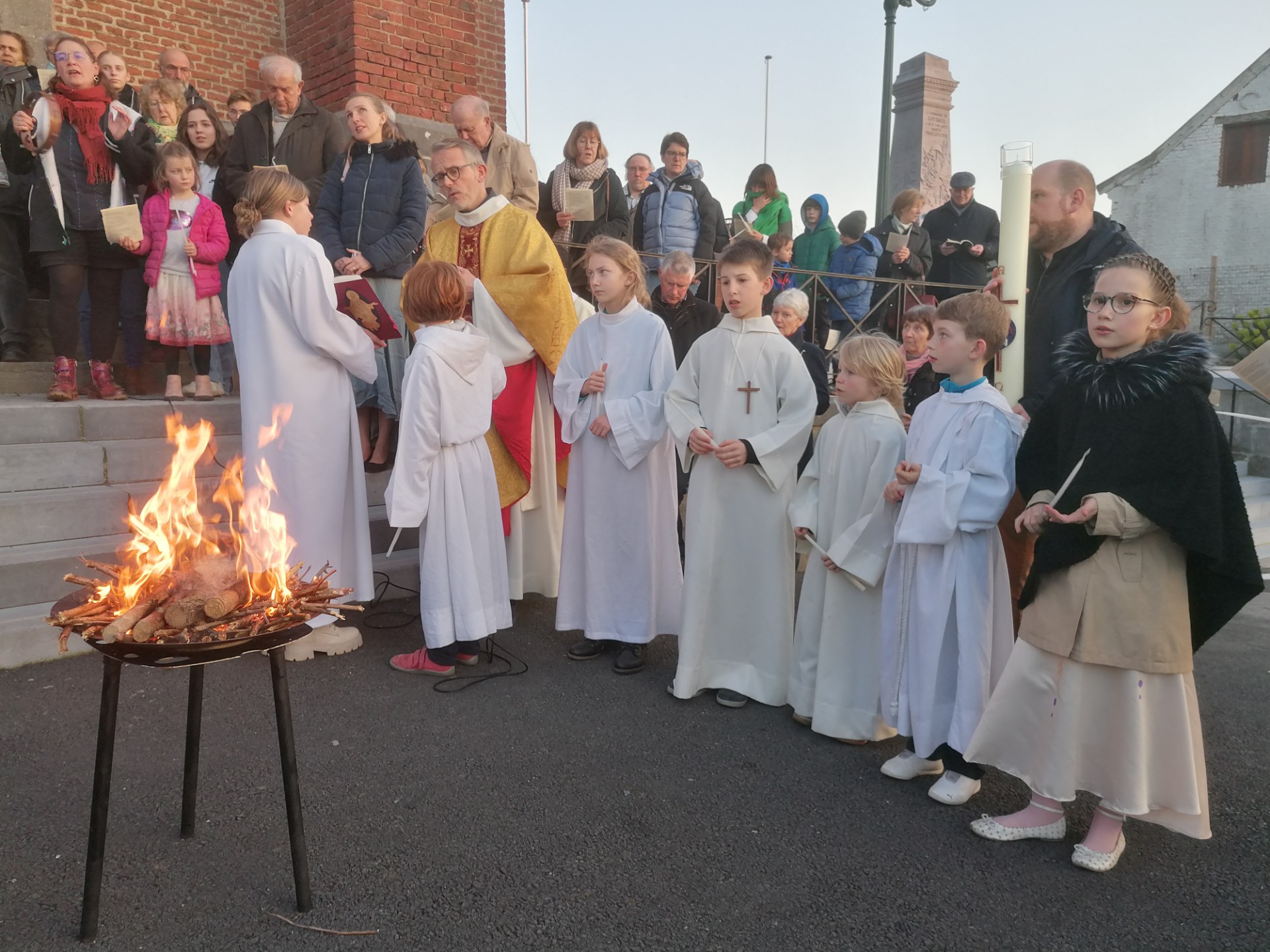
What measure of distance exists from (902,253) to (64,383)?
754cm

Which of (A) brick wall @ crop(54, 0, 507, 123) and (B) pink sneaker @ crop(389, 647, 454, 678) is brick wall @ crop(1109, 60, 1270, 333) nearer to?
(A) brick wall @ crop(54, 0, 507, 123)

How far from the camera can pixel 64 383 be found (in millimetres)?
5465

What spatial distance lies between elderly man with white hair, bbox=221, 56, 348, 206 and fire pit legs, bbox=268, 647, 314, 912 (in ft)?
16.2

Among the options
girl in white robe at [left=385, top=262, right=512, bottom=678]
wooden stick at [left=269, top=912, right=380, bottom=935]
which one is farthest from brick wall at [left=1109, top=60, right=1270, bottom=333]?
Result: wooden stick at [left=269, top=912, right=380, bottom=935]

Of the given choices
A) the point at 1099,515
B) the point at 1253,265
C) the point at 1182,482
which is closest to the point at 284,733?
the point at 1099,515

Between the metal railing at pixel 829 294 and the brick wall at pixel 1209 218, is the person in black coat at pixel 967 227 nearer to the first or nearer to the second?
the metal railing at pixel 829 294

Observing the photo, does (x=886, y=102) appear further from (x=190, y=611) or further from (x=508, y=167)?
(x=190, y=611)

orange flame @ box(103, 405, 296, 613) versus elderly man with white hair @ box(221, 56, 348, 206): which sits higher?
elderly man with white hair @ box(221, 56, 348, 206)

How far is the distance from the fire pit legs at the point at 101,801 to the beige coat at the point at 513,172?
5.26 m

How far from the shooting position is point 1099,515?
263cm

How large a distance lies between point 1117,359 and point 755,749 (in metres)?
1.94

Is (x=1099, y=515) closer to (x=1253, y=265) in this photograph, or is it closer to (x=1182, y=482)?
(x=1182, y=482)

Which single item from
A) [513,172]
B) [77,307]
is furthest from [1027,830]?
Answer: [77,307]

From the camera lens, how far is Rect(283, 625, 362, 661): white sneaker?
4539mm
